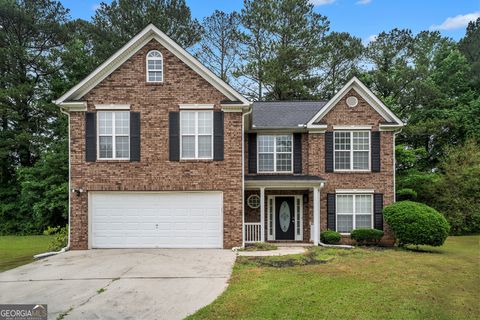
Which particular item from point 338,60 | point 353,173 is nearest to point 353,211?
point 353,173

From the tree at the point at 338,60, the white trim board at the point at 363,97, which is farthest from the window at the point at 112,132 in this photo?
the tree at the point at 338,60

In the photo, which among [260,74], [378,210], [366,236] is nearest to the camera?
[366,236]

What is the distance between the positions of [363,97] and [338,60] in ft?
58.0

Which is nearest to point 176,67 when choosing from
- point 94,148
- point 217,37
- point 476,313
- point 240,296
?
point 94,148

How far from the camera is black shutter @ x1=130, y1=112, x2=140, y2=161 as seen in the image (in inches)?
559

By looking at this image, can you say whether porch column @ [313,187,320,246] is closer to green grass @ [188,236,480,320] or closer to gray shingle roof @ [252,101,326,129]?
green grass @ [188,236,480,320]

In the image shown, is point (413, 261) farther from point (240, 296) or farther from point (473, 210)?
point (473, 210)

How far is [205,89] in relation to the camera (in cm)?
1430

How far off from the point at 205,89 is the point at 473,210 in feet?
56.8

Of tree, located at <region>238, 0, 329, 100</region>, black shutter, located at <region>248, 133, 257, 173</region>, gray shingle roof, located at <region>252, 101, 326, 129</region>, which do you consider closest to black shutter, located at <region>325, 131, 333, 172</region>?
gray shingle roof, located at <region>252, 101, 326, 129</region>

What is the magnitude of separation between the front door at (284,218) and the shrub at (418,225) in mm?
4260

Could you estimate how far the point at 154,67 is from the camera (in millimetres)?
14328

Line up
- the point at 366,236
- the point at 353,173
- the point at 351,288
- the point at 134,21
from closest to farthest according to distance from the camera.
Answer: the point at 351,288, the point at 366,236, the point at 353,173, the point at 134,21

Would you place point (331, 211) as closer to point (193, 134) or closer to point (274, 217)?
A: point (274, 217)
